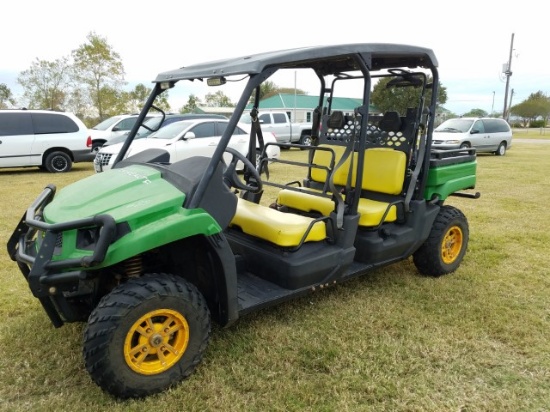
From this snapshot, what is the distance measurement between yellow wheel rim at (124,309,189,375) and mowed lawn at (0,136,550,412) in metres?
0.18

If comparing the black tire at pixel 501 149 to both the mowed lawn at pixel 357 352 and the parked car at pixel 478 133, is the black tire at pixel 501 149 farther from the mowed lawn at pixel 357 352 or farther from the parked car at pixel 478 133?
the mowed lawn at pixel 357 352

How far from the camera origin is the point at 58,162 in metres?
11.0

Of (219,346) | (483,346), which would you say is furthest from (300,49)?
(483,346)

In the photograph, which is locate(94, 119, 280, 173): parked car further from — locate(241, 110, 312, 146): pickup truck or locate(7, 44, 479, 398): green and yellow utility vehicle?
locate(241, 110, 312, 146): pickup truck

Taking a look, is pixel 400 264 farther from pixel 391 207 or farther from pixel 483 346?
pixel 483 346

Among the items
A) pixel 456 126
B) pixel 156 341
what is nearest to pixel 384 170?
pixel 156 341

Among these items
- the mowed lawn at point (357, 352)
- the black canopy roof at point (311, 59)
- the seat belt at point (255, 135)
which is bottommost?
the mowed lawn at point (357, 352)

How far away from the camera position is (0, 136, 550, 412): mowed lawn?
2.43m

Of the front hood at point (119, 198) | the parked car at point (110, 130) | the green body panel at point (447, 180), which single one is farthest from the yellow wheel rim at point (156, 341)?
the parked car at point (110, 130)

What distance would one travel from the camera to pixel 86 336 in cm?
226

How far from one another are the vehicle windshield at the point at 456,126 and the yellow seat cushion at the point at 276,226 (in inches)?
544

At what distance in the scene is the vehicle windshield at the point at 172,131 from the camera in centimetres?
946

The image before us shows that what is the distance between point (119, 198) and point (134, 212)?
253mm

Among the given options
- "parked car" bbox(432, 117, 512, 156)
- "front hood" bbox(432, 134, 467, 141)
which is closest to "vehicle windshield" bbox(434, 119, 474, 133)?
"parked car" bbox(432, 117, 512, 156)
